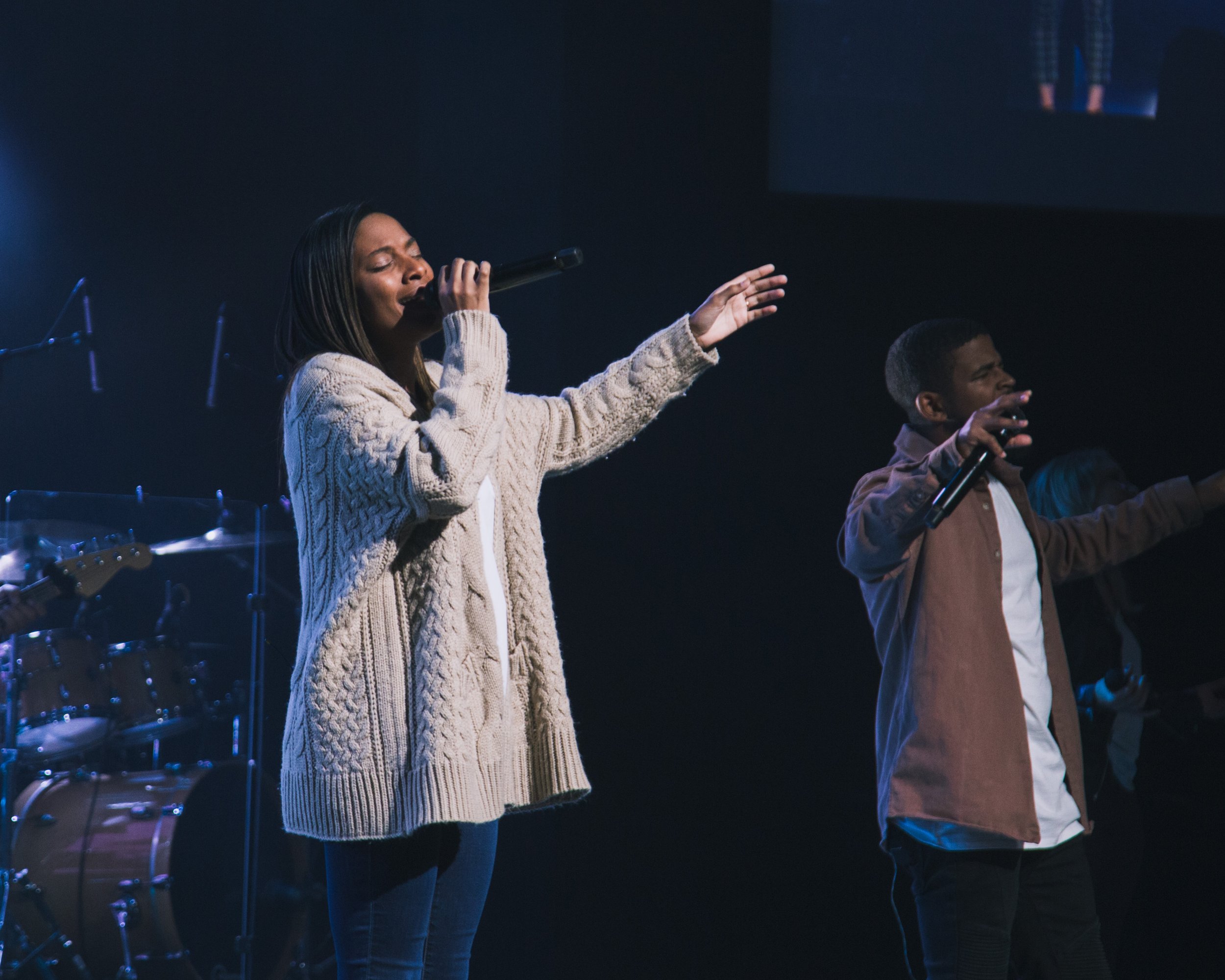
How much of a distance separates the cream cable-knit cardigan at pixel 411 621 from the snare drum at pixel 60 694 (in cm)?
159

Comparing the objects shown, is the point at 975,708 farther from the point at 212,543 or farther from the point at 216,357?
the point at 216,357

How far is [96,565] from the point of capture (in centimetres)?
276

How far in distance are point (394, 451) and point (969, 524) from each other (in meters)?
1.07

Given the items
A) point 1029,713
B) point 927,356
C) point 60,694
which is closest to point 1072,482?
point 927,356

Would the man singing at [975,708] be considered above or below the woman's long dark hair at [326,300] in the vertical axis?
below

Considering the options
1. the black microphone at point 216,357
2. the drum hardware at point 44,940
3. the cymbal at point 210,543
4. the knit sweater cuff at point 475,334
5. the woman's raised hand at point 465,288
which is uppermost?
the black microphone at point 216,357

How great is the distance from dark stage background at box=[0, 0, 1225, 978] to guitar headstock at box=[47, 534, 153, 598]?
0.32 metres

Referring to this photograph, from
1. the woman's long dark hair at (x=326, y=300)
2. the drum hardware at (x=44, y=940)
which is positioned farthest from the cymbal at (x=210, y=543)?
the woman's long dark hair at (x=326, y=300)

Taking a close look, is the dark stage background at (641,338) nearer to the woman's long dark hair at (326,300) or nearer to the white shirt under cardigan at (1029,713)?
the white shirt under cardigan at (1029,713)

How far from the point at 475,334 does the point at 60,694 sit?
6.11ft

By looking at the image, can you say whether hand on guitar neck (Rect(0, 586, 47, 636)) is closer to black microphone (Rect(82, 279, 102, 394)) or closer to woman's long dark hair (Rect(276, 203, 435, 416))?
black microphone (Rect(82, 279, 102, 394))

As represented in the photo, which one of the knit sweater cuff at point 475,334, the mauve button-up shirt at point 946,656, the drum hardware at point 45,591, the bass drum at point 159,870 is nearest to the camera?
the knit sweater cuff at point 475,334

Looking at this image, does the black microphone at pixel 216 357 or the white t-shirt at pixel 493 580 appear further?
the black microphone at pixel 216 357

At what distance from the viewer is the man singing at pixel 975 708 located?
1.77m
